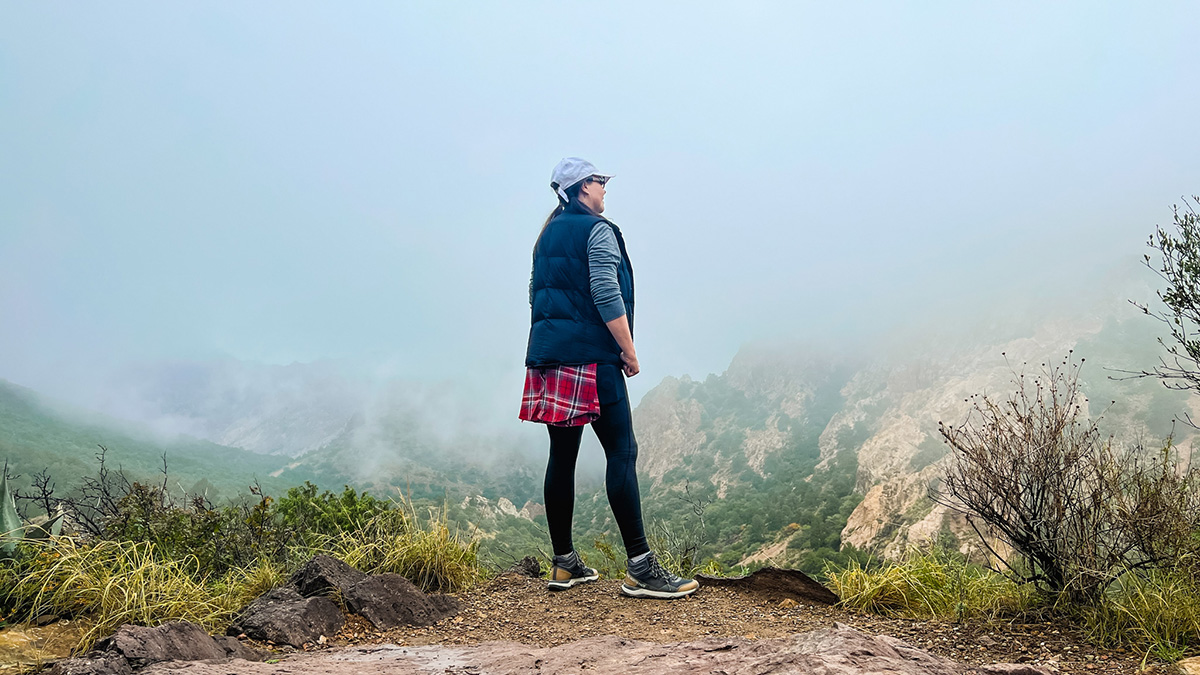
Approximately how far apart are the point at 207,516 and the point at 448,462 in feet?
51.7

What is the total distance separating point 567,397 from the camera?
3.68m

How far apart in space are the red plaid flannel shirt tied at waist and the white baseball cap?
1011mm

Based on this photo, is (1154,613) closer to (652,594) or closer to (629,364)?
(652,594)

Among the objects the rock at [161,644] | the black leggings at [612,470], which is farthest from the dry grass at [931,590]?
the rock at [161,644]

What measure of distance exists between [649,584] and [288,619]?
72.2 inches

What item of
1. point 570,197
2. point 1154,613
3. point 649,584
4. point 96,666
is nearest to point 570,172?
point 570,197

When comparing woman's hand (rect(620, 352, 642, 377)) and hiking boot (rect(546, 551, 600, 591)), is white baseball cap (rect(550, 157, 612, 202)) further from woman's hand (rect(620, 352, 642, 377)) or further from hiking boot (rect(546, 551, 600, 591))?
hiking boot (rect(546, 551, 600, 591))

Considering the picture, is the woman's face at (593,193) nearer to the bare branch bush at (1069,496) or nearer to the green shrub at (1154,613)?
the bare branch bush at (1069,496)

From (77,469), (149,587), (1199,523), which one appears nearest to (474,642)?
(149,587)

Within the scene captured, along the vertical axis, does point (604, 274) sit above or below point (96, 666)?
above

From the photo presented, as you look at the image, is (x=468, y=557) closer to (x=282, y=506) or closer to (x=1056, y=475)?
(x=282, y=506)

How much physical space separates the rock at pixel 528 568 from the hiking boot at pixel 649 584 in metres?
1.15

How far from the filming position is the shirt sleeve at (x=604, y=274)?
3.63 meters

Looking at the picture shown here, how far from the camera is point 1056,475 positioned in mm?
3246
